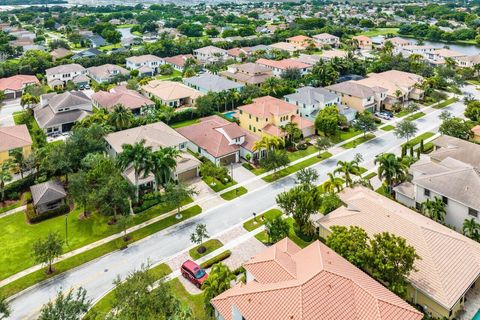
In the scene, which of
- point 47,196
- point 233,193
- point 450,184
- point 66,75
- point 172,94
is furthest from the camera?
point 66,75

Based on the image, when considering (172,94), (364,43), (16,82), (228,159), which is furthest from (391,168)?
(364,43)

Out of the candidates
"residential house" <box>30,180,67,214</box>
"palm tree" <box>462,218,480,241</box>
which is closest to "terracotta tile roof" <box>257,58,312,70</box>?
"palm tree" <box>462,218,480,241</box>

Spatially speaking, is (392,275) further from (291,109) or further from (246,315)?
(291,109)

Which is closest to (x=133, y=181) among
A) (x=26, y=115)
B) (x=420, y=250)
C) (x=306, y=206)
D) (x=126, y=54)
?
(x=306, y=206)

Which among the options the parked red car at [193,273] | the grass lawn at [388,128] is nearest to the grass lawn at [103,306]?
the parked red car at [193,273]

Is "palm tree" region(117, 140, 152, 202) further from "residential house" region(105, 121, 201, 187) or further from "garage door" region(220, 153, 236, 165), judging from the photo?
"garage door" region(220, 153, 236, 165)

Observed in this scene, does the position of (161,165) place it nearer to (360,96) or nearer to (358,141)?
(358,141)

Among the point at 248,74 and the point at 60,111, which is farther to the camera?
the point at 248,74
